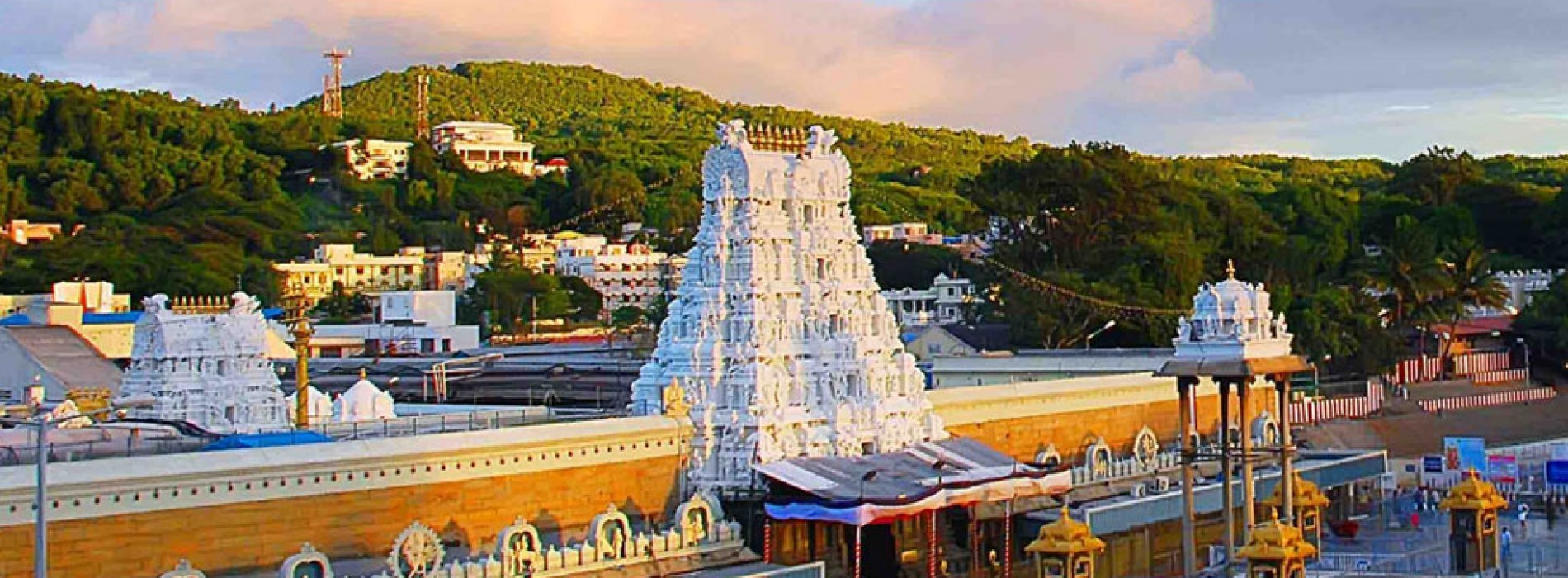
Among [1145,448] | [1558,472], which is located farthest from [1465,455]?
[1145,448]

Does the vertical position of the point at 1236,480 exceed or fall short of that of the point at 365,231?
it falls short

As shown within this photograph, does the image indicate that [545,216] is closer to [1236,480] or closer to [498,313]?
[498,313]

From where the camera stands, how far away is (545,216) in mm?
129875

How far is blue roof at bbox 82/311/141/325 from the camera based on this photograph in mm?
59594

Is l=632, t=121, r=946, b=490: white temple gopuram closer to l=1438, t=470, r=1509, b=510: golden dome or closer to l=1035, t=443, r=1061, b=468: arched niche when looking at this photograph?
l=1035, t=443, r=1061, b=468: arched niche

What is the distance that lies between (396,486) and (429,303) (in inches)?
2307

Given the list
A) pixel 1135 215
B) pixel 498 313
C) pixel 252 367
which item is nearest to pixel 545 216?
pixel 498 313

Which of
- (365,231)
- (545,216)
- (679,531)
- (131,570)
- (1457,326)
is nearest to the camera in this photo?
(131,570)

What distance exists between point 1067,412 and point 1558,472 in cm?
929

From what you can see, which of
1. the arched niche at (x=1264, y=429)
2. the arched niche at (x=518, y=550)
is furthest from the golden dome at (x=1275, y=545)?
the arched niche at (x=1264, y=429)

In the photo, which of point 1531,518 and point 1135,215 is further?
point 1135,215

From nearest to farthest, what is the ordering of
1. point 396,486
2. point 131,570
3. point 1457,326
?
point 131,570
point 396,486
point 1457,326

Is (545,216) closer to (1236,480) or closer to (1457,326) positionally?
(1457,326)

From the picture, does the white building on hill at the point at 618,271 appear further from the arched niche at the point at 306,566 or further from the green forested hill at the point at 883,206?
the arched niche at the point at 306,566
